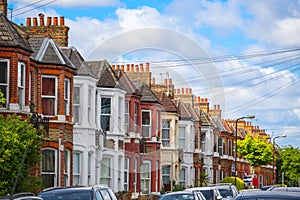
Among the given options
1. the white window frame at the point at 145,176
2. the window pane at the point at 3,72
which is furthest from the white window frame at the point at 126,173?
the window pane at the point at 3,72

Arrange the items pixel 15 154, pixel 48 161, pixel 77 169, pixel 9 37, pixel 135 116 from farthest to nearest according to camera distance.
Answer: pixel 135 116 < pixel 77 169 < pixel 48 161 < pixel 9 37 < pixel 15 154

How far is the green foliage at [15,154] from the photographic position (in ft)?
77.2

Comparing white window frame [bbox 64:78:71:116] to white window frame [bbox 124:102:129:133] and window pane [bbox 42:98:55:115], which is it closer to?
window pane [bbox 42:98:55:115]

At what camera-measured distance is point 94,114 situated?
125 ft

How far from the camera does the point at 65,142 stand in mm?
33625

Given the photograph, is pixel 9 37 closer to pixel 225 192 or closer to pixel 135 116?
pixel 225 192

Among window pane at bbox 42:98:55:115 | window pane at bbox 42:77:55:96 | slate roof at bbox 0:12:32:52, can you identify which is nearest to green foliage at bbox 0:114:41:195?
slate roof at bbox 0:12:32:52

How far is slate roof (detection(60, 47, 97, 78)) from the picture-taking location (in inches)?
1454

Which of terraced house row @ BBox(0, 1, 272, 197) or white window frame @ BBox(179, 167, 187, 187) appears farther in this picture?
white window frame @ BBox(179, 167, 187, 187)

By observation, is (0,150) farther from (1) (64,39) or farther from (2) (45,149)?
(1) (64,39)

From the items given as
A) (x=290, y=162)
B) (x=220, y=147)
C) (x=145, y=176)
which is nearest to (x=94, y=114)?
(x=145, y=176)

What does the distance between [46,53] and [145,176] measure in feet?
57.8

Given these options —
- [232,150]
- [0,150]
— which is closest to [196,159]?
[232,150]

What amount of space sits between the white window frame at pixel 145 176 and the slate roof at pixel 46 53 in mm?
15642
